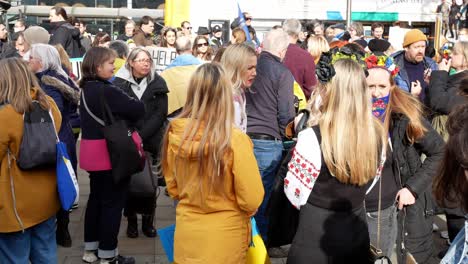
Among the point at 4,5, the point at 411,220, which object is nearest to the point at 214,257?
the point at 411,220

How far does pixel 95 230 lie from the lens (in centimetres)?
578

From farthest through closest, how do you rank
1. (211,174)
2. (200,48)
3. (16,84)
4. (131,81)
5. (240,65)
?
(200,48) < (131,81) < (240,65) < (16,84) < (211,174)

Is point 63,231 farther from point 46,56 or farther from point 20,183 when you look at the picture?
point 20,183

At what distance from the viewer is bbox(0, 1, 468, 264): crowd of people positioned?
3.40 m

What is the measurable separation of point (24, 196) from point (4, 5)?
803cm

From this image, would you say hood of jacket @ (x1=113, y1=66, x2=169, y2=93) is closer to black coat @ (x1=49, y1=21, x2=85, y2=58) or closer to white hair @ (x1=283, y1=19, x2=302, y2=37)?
white hair @ (x1=283, y1=19, x2=302, y2=37)

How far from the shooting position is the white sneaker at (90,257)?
5770 millimetres

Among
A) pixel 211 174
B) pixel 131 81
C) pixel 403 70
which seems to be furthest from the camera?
pixel 403 70

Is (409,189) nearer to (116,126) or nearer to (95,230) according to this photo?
(116,126)

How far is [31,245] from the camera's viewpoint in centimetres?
469

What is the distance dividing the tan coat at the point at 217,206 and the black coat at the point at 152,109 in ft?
8.43

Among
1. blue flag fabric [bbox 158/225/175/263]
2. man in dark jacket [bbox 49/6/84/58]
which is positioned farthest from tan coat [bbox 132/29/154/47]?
blue flag fabric [bbox 158/225/175/263]

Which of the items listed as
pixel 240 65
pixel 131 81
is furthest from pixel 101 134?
pixel 240 65

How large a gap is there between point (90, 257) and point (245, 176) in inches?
108
